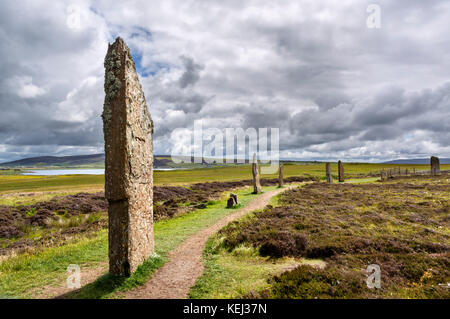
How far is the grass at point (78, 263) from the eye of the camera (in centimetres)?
732

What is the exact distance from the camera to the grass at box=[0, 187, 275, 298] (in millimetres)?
7324

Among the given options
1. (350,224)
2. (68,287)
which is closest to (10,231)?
→ (68,287)

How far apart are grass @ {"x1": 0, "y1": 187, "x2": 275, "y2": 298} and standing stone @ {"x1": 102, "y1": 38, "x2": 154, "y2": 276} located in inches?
16.9

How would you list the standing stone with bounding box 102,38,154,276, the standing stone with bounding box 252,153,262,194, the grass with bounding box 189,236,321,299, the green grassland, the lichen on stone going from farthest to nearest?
the green grassland → the standing stone with bounding box 252,153,262,194 → the lichen on stone → the standing stone with bounding box 102,38,154,276 → the grass with bounding box 189,236,321,299

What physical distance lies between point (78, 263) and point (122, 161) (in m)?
5.24

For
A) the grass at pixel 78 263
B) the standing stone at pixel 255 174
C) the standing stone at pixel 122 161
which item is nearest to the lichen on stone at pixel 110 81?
the standing stone at pixel 122 161

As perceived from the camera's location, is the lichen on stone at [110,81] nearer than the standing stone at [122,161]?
No

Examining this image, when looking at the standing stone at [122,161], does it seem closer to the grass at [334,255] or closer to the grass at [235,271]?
the grass at [235,271]

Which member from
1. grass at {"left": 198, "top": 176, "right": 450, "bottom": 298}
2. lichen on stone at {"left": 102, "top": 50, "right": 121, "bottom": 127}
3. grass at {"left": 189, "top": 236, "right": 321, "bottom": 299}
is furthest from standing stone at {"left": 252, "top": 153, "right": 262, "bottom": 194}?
lichen on stone at {"left": 102, "top": 50, "right": 121, "bottom": 127}

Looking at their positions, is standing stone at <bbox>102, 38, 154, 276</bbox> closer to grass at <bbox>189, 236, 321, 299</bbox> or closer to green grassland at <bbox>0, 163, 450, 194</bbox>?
grass at <bbox>189, 236, 321, 299</bbox>

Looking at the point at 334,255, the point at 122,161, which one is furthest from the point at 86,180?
the point at 334,255

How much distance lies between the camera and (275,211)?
1703 centimetres

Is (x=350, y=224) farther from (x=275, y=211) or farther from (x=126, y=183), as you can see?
(x=126, y=183)

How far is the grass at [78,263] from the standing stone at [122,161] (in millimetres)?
428
